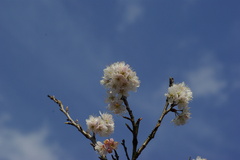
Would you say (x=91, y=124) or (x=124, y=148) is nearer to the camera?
(x=124, y=148)

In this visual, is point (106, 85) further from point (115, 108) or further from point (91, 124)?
point (91, 124)

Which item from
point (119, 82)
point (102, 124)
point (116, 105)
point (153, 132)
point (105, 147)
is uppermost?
point (119, 82)

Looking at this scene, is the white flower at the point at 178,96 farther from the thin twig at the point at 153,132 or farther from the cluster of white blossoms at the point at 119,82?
the cluster of white blossoms at the point at 119,82

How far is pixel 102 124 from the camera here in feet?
15.2

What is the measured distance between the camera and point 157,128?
4.09 m

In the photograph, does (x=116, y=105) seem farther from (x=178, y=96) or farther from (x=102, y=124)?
(x=178, y=96)

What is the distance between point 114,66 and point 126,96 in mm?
502

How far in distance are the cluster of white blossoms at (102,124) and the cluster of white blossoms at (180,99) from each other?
1.04m

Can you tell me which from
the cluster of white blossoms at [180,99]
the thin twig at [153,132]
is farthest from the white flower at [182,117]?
the thin twig at [153,132]

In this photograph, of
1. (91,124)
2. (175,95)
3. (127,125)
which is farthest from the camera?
(91,124)

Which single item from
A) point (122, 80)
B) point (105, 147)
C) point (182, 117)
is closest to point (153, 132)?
point (182, 117)

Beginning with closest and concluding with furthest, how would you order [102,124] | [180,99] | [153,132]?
[153,132]
[180,99]
[102,124]

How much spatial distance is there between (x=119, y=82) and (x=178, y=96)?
92 centimetres

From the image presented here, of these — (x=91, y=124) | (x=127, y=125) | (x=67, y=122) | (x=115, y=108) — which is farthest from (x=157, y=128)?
(x=67, y=122)
